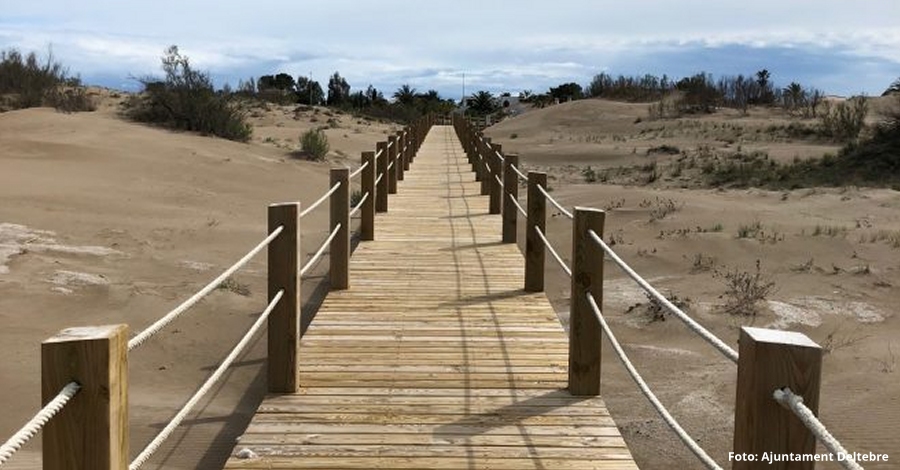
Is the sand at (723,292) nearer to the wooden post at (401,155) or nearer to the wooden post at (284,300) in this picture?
the wooden post at (284,300)

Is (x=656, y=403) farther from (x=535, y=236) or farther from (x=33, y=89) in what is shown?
(x=33, y=89)

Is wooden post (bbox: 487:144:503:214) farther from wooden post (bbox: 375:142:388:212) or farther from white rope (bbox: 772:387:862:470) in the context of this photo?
white rope (bbox: 772:387:862:470)

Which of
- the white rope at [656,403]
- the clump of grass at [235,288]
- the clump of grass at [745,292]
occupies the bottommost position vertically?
the clump of grass at [235,288]

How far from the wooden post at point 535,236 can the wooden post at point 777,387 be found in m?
5.25

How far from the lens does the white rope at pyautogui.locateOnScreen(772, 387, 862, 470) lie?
6.78 feet

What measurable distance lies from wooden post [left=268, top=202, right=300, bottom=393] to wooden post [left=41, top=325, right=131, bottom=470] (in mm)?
2543

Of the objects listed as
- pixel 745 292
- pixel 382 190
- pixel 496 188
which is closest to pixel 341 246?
pixel 745 292

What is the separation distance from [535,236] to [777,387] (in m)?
5.43

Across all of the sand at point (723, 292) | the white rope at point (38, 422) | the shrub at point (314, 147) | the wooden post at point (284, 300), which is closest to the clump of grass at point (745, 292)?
the sand at point (723, 292)

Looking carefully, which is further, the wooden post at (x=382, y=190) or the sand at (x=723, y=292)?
the wooden post at (x=382, y=190)

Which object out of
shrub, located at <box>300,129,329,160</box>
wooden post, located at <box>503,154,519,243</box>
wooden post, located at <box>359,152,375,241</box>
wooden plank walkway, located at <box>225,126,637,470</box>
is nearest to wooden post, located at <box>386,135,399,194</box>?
wooden post, located at <box>359,152,375,241</box>

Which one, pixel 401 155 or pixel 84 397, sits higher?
pixel 401 155

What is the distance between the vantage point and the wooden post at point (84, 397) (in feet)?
7.98

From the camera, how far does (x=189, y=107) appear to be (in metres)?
26.3
